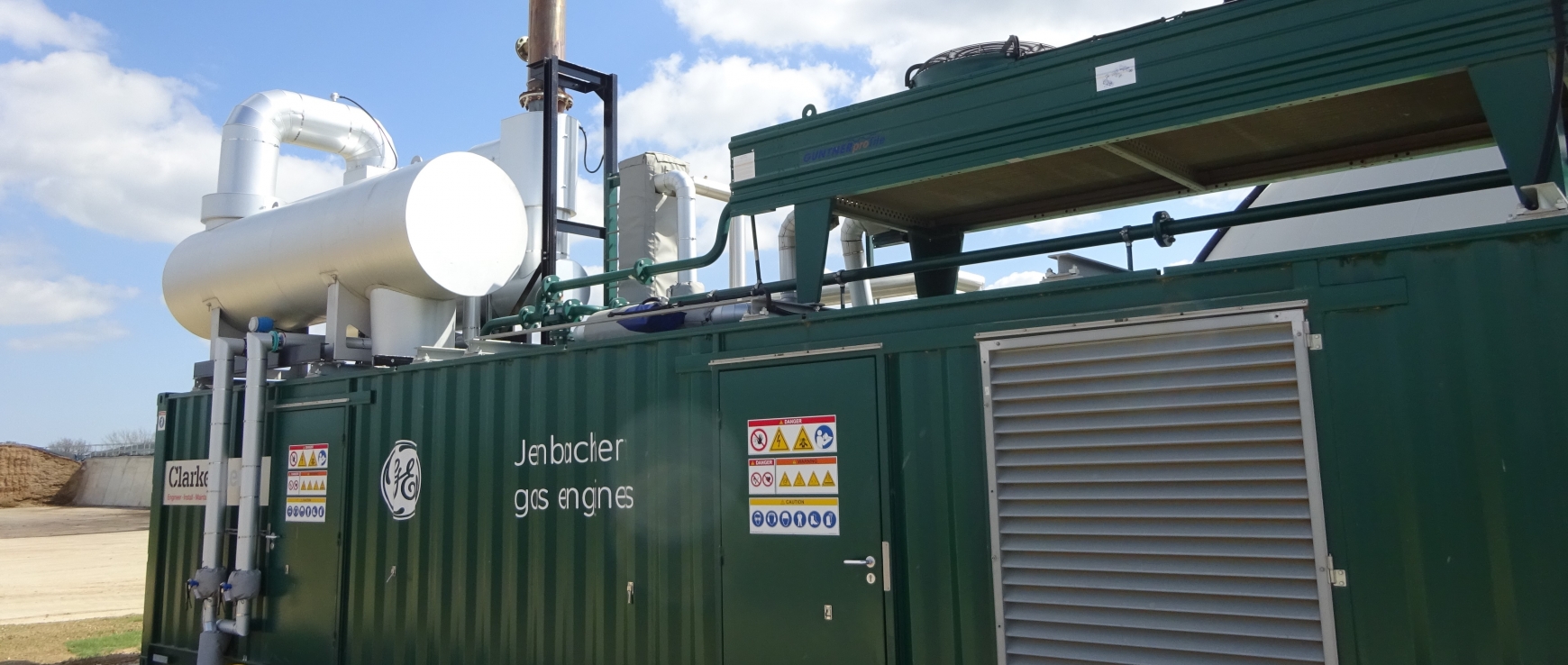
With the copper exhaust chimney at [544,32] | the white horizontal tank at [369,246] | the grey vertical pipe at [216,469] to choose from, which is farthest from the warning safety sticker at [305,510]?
the copper exhaust chimney at [544,32]

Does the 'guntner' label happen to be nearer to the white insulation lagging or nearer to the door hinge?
the white insulation lagging

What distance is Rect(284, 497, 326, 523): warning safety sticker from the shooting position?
26.5ft

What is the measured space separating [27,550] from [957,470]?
92.8 ft

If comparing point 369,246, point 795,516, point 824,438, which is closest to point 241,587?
point 369,246

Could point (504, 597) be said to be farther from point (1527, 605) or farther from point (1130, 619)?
point (1527, 605)

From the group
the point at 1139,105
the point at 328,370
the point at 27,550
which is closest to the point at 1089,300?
the point at 1139,105

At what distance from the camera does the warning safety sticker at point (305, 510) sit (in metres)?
8.08

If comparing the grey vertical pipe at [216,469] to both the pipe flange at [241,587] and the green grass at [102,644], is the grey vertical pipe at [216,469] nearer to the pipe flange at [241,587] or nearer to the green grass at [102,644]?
the pipe flange at [241,587]

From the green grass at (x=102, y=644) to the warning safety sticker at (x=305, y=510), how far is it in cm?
471

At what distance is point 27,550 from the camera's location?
2502 centimetres

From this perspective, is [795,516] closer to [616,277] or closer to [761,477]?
[761,477]

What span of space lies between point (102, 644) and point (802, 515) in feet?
34.2

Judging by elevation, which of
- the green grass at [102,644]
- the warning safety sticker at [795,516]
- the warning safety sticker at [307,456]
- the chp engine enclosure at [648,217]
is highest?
the chp engine enclosure at [648,217]

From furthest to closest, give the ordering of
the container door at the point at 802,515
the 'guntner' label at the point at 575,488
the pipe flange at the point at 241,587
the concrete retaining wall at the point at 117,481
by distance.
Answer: the concrete retaining wall at the point at 117,481 < the pipe flange at the point at 241,587 < the 'guntner' label at the point at 575,488 < the container door at the point at 802,515
